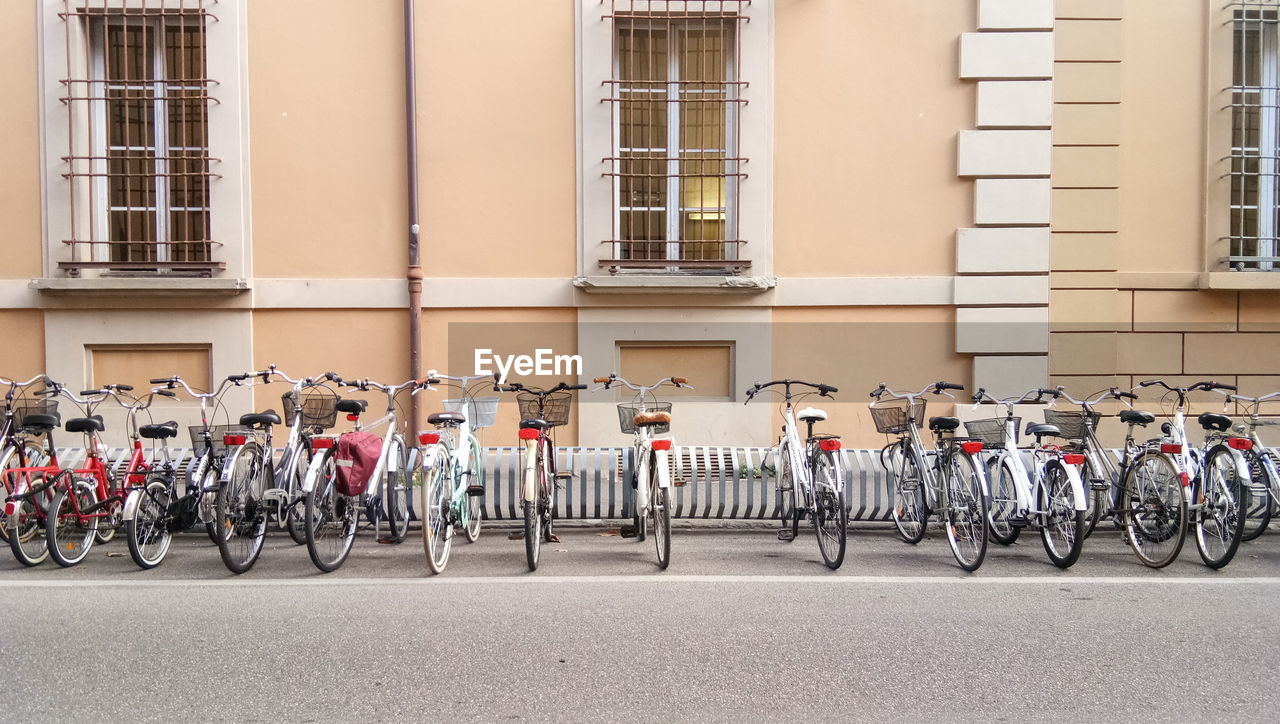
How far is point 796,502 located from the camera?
6.19 metres

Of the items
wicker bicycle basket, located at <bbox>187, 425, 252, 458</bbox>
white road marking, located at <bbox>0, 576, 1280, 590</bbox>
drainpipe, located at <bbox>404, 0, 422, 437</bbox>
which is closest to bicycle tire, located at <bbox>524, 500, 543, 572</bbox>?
white road marking, located at <bbox>0, 576, 1280, 590</bbox>

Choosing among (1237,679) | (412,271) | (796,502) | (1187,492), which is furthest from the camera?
(412,271)

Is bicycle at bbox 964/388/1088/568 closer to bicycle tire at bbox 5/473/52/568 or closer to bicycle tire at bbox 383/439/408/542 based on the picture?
bicycle tire at bbox 383/439/408/542

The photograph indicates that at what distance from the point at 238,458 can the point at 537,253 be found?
166 inches

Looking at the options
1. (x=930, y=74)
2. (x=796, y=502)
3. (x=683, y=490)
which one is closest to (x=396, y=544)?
(x=683, y=490)

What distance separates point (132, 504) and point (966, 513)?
5569 millimetres

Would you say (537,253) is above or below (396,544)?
above

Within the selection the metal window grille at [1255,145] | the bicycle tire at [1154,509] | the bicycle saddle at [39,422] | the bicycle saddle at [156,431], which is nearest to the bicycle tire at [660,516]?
the bicycle tire at [1154,509]

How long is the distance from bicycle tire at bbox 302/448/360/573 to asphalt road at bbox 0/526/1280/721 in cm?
13

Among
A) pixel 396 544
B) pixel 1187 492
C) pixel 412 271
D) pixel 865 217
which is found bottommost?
pixel 396 544

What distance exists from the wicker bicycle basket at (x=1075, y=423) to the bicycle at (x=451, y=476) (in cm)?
422

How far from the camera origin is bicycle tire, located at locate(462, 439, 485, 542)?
6254mm

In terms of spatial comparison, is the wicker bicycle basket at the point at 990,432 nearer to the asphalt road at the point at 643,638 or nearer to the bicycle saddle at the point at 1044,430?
the bicycle saddle at the point at 1044,430

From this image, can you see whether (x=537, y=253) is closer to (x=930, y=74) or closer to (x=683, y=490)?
(x=683, y=490)
